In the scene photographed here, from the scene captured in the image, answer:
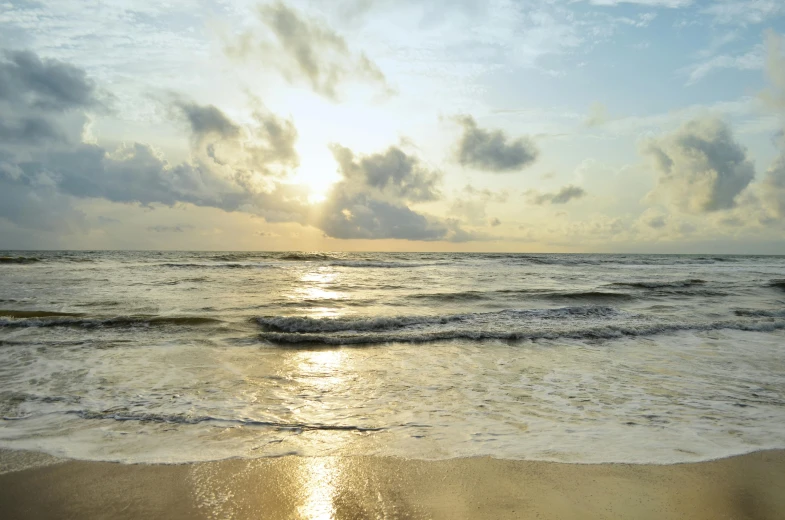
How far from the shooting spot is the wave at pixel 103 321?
12086mm

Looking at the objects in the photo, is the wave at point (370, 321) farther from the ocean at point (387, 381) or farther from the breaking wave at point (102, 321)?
the breaking wave at point (102, 321)

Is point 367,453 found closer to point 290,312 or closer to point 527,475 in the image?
point 527,475

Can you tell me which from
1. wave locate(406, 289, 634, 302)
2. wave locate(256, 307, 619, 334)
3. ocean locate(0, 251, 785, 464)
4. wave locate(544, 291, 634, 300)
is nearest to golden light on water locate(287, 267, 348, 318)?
ocean locate(0, 251, 785, 464)

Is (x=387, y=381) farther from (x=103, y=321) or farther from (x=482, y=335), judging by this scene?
(x=103, y=321)

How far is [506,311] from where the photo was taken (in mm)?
15266

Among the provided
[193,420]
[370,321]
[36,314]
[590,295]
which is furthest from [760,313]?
[36,314]

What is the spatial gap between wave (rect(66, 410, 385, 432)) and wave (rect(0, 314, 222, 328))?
699cm

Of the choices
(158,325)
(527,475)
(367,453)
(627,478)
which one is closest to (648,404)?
(627,478)

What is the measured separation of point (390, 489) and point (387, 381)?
3528 mm

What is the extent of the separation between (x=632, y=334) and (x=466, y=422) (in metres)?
8.35

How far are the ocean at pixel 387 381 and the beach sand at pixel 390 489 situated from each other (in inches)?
10.0

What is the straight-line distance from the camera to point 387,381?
24.4ft

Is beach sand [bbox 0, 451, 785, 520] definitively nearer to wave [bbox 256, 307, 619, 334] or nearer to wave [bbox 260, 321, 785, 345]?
wave [bbox 260, 321, 785, 345]

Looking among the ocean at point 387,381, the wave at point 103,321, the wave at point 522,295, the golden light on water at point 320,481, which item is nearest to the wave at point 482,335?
the ocean at point 387,381
